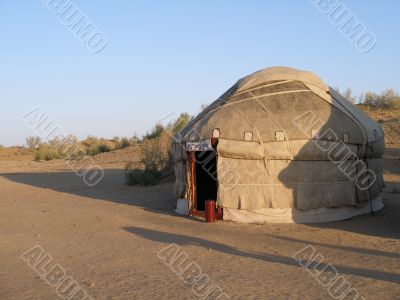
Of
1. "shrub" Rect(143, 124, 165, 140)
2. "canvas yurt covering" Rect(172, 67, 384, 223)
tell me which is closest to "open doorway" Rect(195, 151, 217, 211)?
"canvas yurt covering" Rect(172, 67, 384, 223)

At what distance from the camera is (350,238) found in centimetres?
859

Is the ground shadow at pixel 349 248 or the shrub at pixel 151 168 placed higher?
the shrub at pixel 151 168

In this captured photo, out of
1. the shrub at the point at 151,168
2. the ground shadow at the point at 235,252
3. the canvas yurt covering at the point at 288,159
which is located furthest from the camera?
the shrub at the point at 151,168

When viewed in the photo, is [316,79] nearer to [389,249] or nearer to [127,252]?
[389,249]

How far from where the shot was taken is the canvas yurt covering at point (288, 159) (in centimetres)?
1037

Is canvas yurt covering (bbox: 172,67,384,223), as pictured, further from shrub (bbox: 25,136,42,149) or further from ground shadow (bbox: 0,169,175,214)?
shrub (bbox: 25,136,42,149)

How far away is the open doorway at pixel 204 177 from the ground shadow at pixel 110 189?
2.45 ft

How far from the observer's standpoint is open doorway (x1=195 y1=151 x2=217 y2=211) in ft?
40.3

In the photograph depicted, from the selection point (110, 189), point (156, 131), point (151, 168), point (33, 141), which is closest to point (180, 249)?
point (110, 189)

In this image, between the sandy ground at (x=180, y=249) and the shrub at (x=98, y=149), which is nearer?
Answer: the sandy ground at (x=180, y=249)

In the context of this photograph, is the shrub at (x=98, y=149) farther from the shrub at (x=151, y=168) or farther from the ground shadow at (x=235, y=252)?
the ground shadow at (x=235, y=252)

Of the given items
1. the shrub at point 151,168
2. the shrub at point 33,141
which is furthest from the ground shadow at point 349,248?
the shrub at point 33,141

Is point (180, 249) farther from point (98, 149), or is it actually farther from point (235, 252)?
point (98, 149)

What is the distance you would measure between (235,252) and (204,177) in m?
5.69
